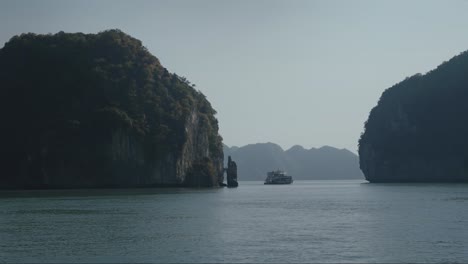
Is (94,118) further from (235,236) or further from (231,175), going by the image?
(235,236)

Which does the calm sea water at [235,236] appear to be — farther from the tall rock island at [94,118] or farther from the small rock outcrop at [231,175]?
the small rock outcrop at [231,175]

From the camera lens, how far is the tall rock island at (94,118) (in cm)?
14150

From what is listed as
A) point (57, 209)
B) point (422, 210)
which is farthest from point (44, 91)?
point (422, 210)

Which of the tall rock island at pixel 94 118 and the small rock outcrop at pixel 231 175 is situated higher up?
the tall rock island at pixel 94 118

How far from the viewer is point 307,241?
4094 cm

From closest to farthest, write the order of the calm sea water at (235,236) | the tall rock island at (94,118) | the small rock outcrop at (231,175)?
the calm sea water at (235,236)
the tall rock island at (94,118)
the small rock outcrop at (231,175)

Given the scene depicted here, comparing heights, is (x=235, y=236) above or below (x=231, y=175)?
below

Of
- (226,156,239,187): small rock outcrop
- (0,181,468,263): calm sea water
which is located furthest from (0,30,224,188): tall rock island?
(0,181,468,263): calm sea water

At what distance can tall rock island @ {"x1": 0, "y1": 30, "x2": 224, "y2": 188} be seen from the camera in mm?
141500

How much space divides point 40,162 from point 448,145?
133100 millimetres

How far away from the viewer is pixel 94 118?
144875 mm

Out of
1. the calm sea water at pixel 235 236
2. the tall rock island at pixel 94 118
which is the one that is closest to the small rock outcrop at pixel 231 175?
the tall rock island at pixel 94 118

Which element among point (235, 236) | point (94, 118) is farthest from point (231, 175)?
point (235, 236)

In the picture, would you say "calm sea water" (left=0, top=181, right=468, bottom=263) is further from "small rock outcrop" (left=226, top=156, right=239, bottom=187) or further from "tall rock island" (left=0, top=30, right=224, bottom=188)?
"small rock outcrop" (left=226, top=156, right=239, bottom=187)
